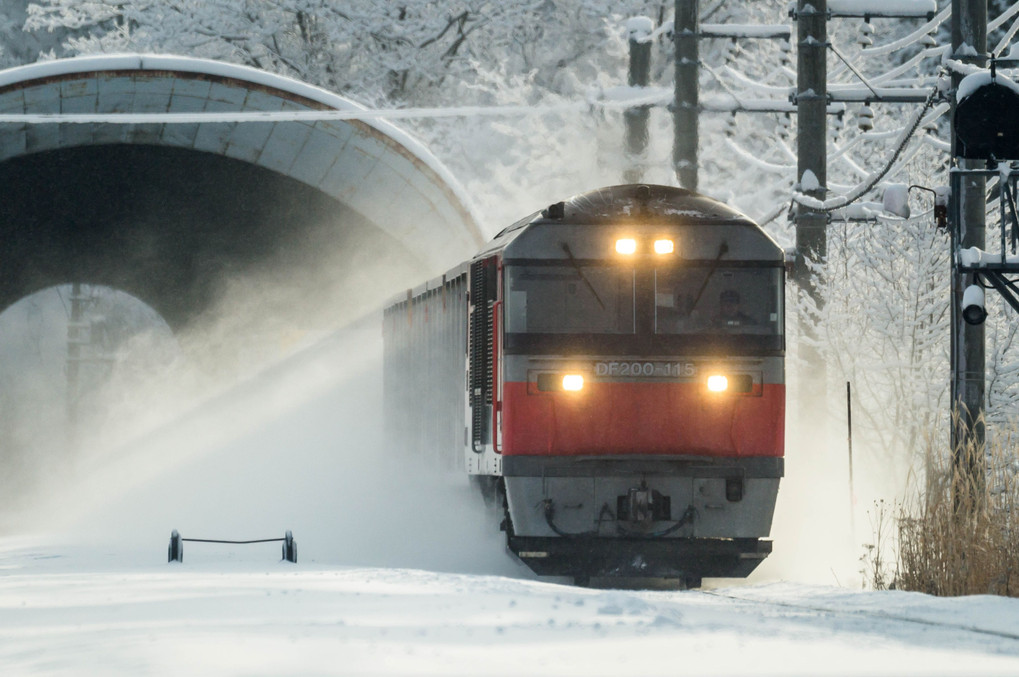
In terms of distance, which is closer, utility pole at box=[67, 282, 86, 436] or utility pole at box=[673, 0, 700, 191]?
utility pole at box=[673, 0, 700, 191]

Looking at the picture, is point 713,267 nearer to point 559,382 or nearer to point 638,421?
point 638,421

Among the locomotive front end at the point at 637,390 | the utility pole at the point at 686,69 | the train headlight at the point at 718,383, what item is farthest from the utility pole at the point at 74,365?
the train headlight at the point at 718,383

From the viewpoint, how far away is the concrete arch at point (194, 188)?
22125mm

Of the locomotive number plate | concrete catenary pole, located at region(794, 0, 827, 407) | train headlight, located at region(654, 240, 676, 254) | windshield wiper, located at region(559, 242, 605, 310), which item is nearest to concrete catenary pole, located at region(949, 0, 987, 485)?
the locomotive number plate

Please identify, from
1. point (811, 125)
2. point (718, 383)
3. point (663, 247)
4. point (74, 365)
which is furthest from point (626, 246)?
point (74, 365)

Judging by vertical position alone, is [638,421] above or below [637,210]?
below

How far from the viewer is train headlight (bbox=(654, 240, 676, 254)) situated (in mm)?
12938

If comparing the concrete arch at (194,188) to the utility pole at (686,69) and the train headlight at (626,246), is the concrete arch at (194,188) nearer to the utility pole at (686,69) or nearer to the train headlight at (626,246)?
the utility pole at (686,69)

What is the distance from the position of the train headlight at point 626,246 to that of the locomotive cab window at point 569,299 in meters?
0.14

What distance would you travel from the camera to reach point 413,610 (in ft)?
28.2

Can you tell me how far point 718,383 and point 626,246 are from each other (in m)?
1.33

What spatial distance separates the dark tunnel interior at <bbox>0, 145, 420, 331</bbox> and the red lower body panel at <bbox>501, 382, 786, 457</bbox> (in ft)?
41.8

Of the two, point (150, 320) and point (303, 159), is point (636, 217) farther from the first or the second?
point (150, 320)

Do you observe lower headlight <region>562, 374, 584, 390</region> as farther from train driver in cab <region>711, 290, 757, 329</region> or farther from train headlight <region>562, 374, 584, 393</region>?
train driver in cab <region>711, 290, 757, 329</region>
